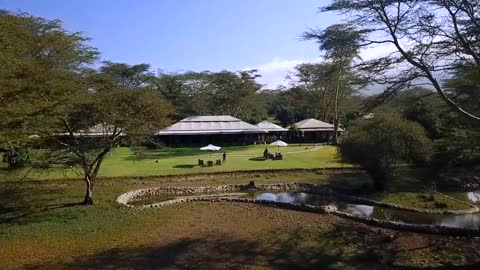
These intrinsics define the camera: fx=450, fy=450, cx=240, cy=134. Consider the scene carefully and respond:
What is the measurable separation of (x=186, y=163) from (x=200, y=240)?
22.1 m

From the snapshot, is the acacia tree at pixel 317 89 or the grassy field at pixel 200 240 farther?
the acacia tree at pixel 317 89

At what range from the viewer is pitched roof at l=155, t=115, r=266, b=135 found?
181 ft

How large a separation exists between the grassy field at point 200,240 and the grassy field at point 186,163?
8623 millimetres

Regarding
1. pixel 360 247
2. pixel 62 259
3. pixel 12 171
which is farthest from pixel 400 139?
pixel 12 171

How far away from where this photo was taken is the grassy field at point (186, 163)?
107 ft

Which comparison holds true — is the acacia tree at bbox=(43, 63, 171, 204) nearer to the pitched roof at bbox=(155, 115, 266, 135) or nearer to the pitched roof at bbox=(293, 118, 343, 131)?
the pitched roof at bbox=(155, 115, 266, 135)

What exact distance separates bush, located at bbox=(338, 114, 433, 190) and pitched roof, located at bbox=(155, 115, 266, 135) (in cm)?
2847

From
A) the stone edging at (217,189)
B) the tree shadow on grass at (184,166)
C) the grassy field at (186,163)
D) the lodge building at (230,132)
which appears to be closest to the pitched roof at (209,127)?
the lodge building at (230,132)

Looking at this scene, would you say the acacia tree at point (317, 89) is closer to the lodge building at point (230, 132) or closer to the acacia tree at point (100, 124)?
the lodge building at point (230, 132)

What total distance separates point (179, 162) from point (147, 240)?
22.6 m

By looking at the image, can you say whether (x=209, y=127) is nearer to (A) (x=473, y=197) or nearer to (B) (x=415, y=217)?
(A) (x=473, y=197)

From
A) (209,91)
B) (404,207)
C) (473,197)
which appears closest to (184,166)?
(404,207)

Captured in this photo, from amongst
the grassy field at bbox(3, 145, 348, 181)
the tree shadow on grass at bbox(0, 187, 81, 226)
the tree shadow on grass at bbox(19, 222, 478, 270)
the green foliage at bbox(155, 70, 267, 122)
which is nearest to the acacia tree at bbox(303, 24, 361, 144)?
the tree shadow on grass at bbox(19, 222, 478, 270)

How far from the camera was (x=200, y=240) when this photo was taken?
16.3 m
